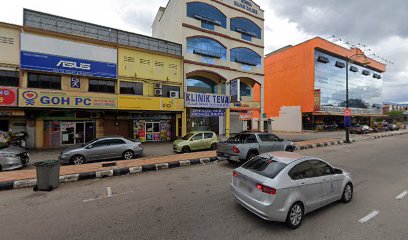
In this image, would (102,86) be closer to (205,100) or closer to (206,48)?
(205,100)

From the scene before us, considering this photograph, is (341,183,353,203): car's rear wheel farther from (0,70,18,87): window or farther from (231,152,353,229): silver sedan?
(0,70,18,87): window

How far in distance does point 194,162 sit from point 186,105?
34.2 feet

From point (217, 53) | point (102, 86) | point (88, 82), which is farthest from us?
point (217, 53)

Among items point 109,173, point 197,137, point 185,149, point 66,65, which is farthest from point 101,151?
point 66,65

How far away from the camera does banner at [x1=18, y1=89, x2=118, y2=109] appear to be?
13352 mm

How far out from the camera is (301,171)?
434cm

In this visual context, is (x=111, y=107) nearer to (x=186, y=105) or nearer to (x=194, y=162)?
(x=186, y=105)

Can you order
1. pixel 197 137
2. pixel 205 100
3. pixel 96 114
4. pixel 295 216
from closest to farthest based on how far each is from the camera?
1. pixel 295 216
2. pixel 197 137
3. pixel 96 114
4. pixel 205 100

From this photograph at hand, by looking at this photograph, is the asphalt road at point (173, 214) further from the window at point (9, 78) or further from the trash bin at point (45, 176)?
the window at point (9, 78)

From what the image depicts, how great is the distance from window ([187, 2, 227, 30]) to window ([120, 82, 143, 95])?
11.2 m

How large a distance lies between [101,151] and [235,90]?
18145mm

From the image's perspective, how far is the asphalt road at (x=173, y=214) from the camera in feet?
12.3

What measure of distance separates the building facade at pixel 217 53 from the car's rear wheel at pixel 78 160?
37.9 ft

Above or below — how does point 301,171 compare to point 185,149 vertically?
above
